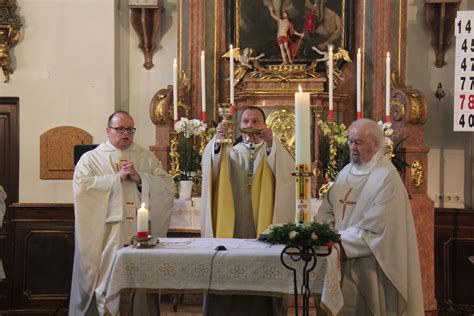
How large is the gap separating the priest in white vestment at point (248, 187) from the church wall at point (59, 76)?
11.1 feet

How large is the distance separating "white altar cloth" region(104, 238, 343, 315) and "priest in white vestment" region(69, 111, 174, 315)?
193 cm

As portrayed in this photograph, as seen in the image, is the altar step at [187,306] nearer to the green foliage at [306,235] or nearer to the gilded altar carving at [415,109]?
the gilded altar carving at [415,109]

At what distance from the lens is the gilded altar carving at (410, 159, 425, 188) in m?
8.22

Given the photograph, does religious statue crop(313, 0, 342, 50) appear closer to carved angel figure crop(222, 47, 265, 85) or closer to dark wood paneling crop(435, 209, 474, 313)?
carved angel figure crop(222, 47, 265, 85)

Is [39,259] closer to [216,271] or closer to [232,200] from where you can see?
[232,200]

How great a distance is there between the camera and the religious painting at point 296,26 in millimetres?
8781

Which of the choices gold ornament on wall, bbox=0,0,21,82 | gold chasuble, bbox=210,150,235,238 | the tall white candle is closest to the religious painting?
gold ornament on wall, bbox=0,0,21,82

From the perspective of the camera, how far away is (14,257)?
8.41m

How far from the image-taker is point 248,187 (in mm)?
5660

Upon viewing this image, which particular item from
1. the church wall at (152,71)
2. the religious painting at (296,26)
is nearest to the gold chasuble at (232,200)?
the religious painting at (296,26)

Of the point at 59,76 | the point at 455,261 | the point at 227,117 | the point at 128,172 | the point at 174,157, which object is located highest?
the point at 59,76

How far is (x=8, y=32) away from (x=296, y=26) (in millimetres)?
3121

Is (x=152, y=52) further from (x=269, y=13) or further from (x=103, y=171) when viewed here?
(x=103, y=171)

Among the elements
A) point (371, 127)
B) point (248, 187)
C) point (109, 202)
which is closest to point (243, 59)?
point (109, 202)
